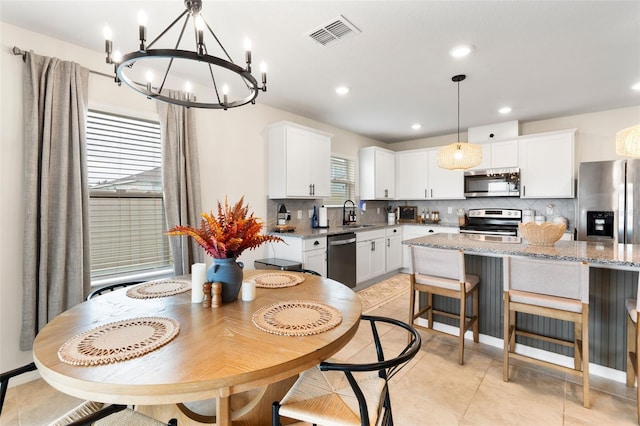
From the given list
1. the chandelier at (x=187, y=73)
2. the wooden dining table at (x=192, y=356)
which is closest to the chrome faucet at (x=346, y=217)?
the chandelier at (x=187, y=73)

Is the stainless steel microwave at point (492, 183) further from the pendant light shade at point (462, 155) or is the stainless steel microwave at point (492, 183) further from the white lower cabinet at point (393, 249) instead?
the pendant light shade at point (462, 155)

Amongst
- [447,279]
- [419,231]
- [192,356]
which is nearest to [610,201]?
[419,231]

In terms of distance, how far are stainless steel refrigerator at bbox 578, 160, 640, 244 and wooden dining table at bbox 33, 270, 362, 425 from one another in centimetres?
389

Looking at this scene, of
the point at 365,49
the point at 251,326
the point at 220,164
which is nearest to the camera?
the point at 251,326

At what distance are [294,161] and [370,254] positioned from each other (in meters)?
1.90

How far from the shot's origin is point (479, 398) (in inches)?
77.7

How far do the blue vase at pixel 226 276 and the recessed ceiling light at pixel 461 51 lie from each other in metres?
2.47

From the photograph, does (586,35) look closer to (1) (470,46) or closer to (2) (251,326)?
(1) (470,46)

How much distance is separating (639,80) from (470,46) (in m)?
2.18

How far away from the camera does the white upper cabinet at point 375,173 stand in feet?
17.6

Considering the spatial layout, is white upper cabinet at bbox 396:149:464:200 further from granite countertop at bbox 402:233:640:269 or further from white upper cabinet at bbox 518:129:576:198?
granite countertop at bbox 402:233:640:269

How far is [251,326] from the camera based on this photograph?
1.24 m

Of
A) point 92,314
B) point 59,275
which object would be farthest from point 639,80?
point 59,275

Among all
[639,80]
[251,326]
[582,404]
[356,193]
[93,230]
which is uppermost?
[639,80]
